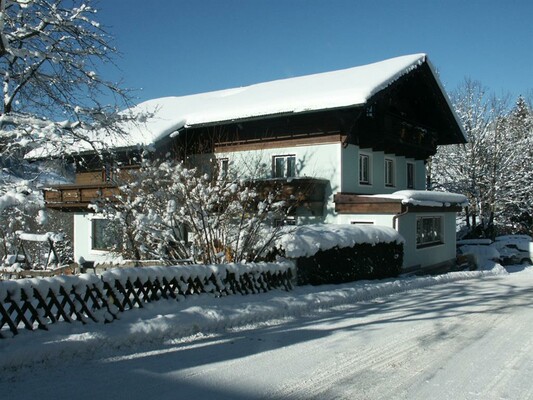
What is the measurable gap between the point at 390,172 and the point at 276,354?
1719cm

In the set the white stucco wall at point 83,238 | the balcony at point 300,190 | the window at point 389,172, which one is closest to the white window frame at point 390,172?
the window at point 389,172

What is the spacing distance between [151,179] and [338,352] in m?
8.64

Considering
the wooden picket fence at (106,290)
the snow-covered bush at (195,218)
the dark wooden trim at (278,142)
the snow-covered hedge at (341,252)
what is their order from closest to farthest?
1. the wooden picket fence at (106,290)
2. the snow-covered bush at (195,218)
3. the snow-covered hedge at (341,252)
4. the dark wooden trim at (278,142)

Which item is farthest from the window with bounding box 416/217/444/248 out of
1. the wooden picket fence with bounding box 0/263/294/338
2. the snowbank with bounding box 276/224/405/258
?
the wooden picket fence with bounding box 0/263/294/338

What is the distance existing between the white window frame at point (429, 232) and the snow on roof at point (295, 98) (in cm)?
595

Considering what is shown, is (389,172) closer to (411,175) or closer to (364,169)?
(364,169)

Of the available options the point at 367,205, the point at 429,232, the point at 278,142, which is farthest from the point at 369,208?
the point at 429,232

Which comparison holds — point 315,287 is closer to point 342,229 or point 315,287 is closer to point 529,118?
Answer: point 342,229

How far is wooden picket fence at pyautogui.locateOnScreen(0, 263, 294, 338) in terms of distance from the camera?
6645 mm

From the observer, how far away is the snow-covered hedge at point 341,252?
1259 cm

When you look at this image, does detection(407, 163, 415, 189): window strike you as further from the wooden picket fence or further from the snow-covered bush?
the wooden picket fence

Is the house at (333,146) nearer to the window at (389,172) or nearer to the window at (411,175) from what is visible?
the window at (389,172)

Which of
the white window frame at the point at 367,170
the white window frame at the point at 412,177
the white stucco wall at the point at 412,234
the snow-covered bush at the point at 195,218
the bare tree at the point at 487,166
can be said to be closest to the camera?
the snow-covered bush at the point at 195,218

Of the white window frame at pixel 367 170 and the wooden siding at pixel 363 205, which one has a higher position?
the white window frame at pixel 367 170
